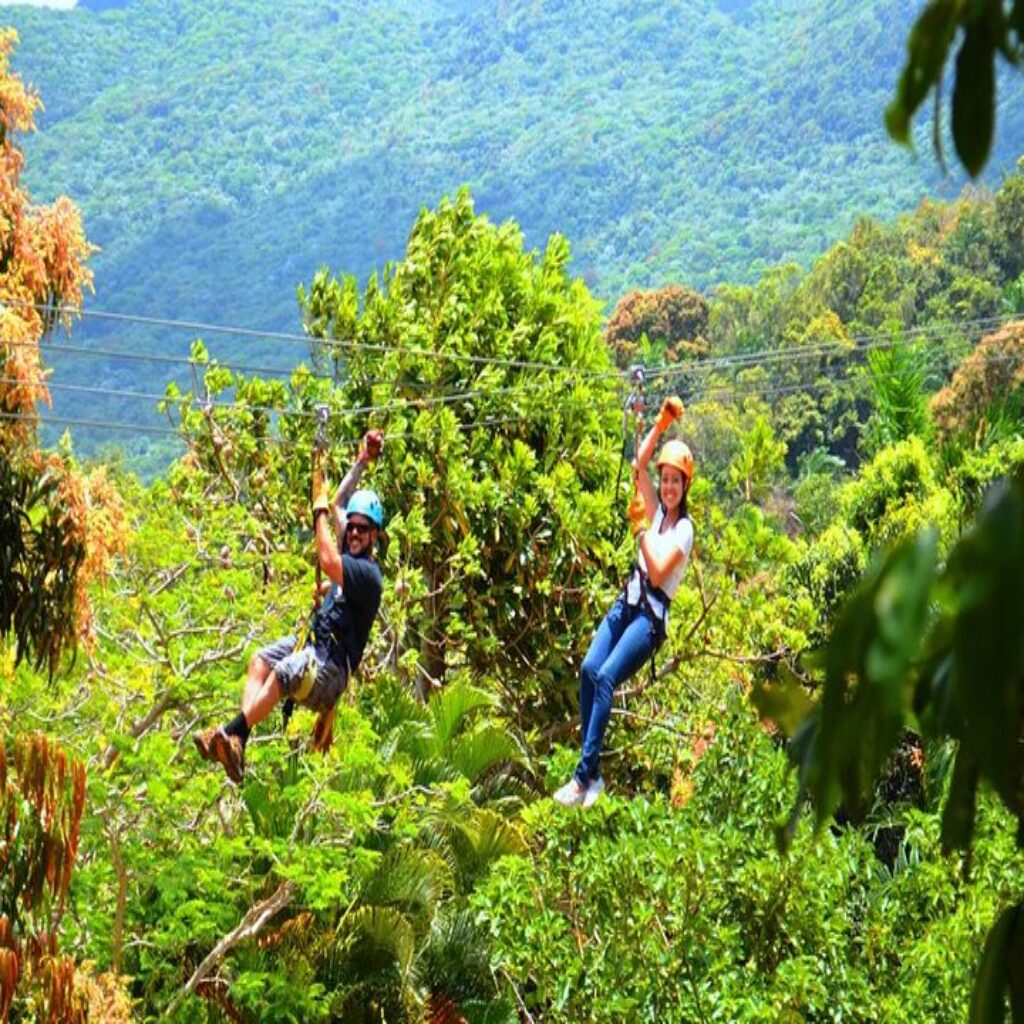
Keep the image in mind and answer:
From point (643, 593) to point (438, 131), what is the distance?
132 metres

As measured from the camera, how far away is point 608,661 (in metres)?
9.58

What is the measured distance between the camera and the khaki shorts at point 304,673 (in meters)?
8.84

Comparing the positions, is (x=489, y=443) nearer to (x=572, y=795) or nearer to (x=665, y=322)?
(x=572, y=795)

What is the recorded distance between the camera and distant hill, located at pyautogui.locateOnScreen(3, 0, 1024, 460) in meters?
120

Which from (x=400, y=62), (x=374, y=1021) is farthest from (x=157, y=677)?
(x=400, y=62)

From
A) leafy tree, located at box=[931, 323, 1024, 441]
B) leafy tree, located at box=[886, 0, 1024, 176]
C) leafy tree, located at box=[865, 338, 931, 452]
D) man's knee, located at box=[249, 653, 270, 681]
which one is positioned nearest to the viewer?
leafy tree, located at box=[886, 0, 1024, 176]

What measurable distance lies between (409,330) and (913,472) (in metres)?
5.31

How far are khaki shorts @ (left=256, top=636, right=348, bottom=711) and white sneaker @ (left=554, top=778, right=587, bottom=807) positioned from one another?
147 centimetres

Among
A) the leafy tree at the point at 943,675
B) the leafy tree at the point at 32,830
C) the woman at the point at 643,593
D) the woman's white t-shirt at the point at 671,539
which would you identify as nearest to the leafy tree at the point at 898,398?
the woman at the point at 643,593

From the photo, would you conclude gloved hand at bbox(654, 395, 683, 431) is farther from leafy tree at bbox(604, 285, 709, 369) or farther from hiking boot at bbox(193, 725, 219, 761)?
leafy tree at bbox(604, 285, 709, 369)

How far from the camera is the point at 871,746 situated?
4.70ft

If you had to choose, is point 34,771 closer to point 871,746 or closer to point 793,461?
point 871,746

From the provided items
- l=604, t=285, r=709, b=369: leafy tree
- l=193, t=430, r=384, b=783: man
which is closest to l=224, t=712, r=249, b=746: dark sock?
l=193, t=430, r=384, b=783: man

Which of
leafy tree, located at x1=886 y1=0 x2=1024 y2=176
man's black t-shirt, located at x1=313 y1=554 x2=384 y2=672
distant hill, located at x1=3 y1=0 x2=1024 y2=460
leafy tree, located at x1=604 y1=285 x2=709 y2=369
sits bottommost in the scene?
leafy tree, located at x1=886 y1=0 x2=1024 y2=176
